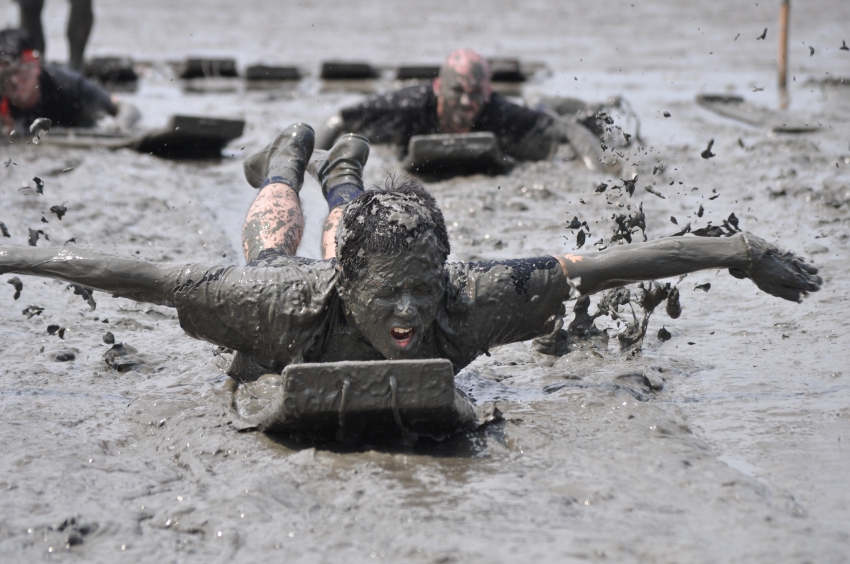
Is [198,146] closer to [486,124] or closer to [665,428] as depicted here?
[486,124]

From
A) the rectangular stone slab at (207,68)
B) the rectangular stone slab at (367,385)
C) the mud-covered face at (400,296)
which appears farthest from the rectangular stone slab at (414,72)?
the rectangular stone slab at (367,385)

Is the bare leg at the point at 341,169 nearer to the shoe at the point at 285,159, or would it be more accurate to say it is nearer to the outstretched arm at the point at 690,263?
the shoe at the point at 285,159

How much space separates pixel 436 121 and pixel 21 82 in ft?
11.2

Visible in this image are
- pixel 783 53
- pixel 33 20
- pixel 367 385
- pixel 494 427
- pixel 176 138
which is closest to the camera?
pixel 367 385

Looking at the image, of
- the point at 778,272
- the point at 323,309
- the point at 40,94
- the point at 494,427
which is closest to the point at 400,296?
the point at 323,309

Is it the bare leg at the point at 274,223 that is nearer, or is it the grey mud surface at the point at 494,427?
the grey mud surface at the point at 494,427

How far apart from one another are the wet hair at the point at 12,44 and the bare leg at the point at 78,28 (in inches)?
73.7

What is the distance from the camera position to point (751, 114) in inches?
379

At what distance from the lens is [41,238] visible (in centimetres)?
606

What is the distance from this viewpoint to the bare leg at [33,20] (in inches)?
386

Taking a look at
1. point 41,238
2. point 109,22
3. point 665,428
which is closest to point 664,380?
point 665,428

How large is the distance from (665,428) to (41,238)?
4.12m

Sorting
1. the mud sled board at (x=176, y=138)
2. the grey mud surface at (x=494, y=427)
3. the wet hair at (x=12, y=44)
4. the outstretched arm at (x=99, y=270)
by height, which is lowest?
the grey mud surface at (x=494, y=427)

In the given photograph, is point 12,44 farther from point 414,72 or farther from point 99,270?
point 99,270
